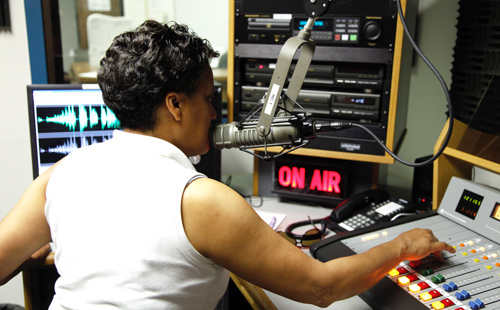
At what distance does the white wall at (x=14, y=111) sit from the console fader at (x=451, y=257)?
1347 mm

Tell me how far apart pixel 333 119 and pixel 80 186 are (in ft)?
3.14

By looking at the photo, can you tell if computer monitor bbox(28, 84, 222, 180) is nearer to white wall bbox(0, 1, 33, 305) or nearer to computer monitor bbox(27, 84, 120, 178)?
computer monitor bbox(27, 84, 120, 178)

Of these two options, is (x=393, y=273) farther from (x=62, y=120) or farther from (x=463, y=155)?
(x=62, y=120)

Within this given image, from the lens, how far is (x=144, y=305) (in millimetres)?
796

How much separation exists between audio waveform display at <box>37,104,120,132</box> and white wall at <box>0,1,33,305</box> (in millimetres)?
438

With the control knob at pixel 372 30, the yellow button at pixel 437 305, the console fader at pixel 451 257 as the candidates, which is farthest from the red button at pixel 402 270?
the control knob at pixel 372 30

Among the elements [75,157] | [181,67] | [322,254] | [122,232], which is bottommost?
[322,254]

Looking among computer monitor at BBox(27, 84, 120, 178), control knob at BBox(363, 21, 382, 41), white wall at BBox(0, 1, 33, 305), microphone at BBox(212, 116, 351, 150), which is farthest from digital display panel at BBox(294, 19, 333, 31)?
→ white wall at BBox(0, 1, 33, 305)

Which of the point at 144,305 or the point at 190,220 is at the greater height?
the point at 190,220

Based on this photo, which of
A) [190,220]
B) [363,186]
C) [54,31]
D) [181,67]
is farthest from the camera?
[54,31]

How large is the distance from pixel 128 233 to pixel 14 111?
133 centimetres

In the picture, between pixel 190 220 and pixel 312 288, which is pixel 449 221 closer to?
pixel 312 288

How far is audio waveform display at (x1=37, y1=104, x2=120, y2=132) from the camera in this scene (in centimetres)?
148

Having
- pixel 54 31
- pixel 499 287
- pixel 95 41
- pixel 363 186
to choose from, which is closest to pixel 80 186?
pixel 499 287
